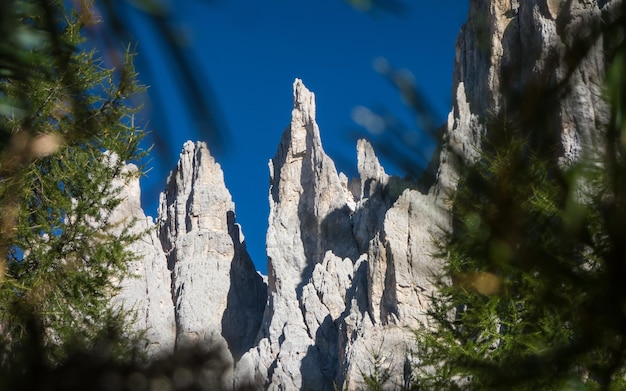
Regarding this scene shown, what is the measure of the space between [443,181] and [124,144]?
28.3ft

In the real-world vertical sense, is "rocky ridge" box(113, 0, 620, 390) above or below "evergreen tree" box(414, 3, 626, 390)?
above

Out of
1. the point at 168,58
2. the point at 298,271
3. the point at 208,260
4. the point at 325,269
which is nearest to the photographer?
the point at 168,58

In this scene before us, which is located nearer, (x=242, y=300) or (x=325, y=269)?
(x=325, y=269)

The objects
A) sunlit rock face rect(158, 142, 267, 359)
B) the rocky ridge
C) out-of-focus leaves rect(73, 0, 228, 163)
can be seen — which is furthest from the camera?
sunlit rock face rect(158, 142, 267, 359)

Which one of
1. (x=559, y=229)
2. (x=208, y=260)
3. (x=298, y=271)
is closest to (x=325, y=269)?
(x=298, y=271)

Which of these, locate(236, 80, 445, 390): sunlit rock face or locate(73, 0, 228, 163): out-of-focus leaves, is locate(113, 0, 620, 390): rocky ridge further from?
locate(73, 0, 228, 163): out-of-focus leaves

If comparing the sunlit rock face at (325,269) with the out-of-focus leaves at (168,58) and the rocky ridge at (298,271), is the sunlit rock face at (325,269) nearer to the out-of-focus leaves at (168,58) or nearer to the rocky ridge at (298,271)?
the rocky ridge at (298,271)

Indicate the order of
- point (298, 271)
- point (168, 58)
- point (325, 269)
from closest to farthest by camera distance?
point (168, 58)
point (325, 269)
point (298, 271)

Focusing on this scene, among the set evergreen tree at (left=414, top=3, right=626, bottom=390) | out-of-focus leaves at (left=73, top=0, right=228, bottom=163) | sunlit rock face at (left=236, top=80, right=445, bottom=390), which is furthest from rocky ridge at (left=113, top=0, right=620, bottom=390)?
out-of-focus leaves at (left=73, top=0, right=228, bottom=163)

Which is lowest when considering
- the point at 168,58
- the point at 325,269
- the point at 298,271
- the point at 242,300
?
the point at 168,58

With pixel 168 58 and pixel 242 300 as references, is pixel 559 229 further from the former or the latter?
pixel 242 300

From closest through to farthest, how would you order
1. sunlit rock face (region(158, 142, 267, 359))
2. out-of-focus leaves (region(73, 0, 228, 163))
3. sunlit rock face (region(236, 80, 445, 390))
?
out-of-focus leaves (region(73, 0, 228, 163))
sunlit rock face (region(236, 80, 445, 390))
sunlit rock face (region(158, 142, 267, 359))

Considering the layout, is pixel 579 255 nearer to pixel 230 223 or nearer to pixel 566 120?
pixel 566 120


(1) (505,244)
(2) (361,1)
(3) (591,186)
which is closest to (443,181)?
(1) (505,244)
